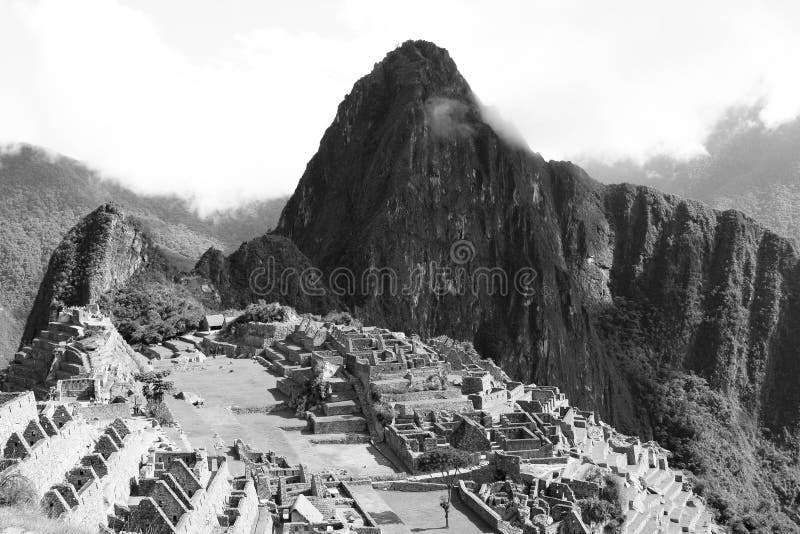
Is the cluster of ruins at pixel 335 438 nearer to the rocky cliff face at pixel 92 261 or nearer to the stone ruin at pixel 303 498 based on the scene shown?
the stone ruin at pixel 303 498

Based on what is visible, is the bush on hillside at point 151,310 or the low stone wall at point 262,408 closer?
the low stone wall at point 262,408

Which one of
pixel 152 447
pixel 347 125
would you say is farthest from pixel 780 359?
pixel 152 447

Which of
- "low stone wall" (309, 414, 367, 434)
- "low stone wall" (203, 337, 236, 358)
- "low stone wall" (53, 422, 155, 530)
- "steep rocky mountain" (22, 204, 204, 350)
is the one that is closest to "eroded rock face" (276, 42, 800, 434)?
"steep rocky mountain" (22, 204, 204, 350)

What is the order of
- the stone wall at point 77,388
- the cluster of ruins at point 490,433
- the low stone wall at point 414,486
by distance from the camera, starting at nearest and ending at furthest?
1. the cluster of ruins at point 490,433
2. the low stone wall at point 414,486
3. the stone wall at point 77,388

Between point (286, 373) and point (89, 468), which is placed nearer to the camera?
point (89, 468)

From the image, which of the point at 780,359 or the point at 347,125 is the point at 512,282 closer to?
the point at 347,125

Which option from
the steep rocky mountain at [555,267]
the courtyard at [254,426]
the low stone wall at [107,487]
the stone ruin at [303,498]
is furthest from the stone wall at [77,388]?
the steep rocky mountain at [555,267]

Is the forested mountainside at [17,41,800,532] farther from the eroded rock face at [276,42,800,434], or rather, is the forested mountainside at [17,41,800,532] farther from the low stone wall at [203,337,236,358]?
the low stone wall at [203,337,236,358]
